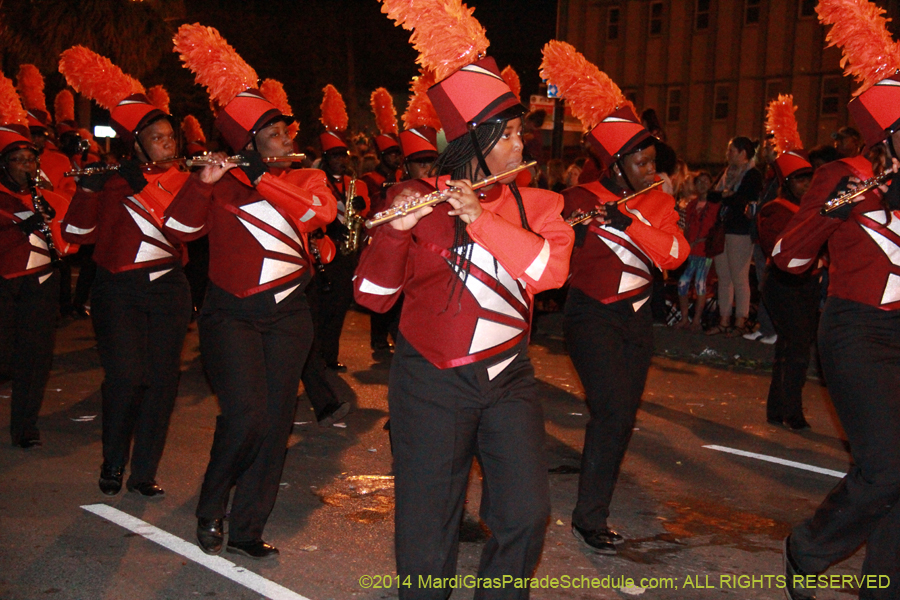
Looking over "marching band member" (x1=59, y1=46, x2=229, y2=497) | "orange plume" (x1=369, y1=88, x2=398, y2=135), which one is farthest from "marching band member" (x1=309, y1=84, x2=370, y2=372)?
"marching band member" (x1=59, y1=46, x2=229, y2=497)

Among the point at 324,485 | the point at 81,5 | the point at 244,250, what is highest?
the point at 81,5

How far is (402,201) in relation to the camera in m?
3.54

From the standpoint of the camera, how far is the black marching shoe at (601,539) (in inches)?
206

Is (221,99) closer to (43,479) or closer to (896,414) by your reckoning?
(43,479)

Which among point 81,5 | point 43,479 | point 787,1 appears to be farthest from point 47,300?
point 787,1

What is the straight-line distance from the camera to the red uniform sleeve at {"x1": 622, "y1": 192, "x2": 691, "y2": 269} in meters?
5.45

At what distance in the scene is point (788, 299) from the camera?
8.56 meters

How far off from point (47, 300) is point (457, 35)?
4.58 metres

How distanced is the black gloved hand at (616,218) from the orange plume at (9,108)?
4920mm

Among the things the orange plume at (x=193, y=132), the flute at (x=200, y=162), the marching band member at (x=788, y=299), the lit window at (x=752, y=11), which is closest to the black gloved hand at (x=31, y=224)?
the flute at (x=200, y=162)

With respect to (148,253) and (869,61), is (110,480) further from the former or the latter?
(869,61)

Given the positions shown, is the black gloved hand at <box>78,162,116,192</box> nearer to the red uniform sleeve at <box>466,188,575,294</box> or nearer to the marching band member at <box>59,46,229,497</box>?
the marching band member at <box>59,46,229,497</box>

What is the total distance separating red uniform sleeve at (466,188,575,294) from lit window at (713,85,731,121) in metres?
34.5

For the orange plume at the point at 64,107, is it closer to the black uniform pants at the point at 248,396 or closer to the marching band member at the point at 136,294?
the marching band member at the point at 136,294
